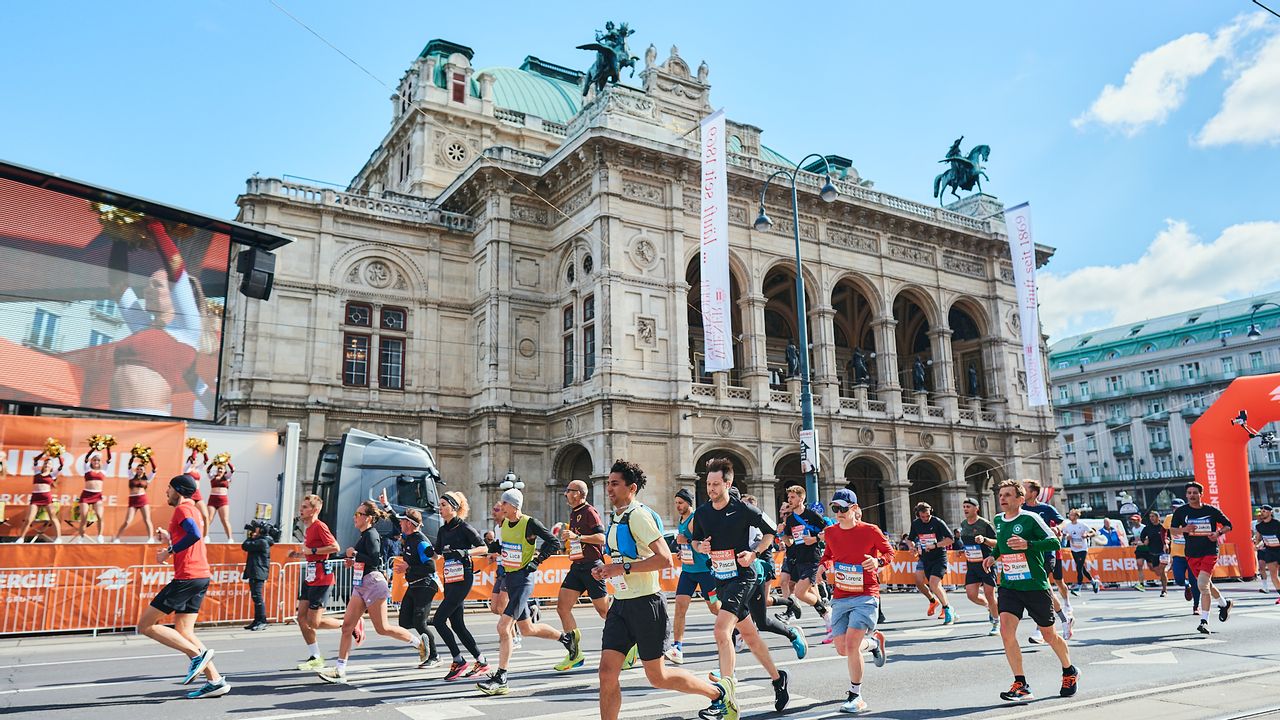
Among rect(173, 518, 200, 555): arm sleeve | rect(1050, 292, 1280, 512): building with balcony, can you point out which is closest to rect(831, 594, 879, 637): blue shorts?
rect(173, 518, 200, 555): arm sleeve

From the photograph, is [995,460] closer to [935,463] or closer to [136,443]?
[935,463]

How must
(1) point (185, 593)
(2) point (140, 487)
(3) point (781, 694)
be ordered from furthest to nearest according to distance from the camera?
(2) point (140, 487) → (1) point (185, 593) → (3) point (781, 694)

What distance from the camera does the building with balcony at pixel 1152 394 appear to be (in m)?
66.7

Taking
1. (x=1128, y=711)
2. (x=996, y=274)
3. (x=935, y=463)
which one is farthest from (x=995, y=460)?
(x=1128, y=711)

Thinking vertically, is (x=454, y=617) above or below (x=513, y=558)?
below

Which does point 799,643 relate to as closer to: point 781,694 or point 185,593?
point 781,694

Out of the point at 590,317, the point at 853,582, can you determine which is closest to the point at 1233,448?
the point at 590,317

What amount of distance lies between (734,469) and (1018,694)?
2396 centimetres

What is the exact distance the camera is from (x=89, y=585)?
549 inches

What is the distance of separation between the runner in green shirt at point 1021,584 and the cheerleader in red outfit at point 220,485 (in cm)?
1455

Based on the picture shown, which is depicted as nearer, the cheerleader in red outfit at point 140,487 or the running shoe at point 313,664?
the running shoe at point 313,664

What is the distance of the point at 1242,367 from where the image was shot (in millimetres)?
67375

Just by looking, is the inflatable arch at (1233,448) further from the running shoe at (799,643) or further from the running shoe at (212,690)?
the running shoe at (212,690)

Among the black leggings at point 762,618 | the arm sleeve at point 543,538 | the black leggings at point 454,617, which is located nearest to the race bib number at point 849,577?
the black leggings at point 762,618
